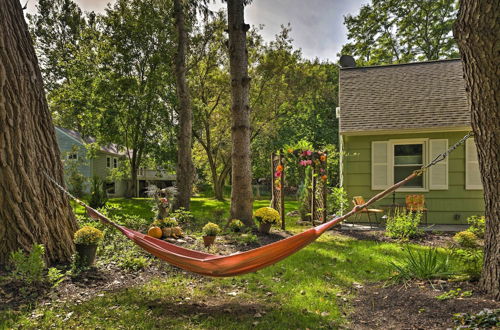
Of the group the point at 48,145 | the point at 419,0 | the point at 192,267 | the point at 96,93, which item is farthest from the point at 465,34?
the point at 419,0

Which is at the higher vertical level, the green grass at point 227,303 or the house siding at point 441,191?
the house siding at point 441,191

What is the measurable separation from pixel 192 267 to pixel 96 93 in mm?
12819

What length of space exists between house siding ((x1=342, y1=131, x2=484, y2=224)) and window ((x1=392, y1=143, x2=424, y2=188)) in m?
0.27

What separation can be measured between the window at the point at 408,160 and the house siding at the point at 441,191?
274mm

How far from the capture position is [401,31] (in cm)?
1661

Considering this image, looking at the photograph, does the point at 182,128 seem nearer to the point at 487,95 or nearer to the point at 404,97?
the point at 404,97

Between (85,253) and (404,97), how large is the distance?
8091 millimetres

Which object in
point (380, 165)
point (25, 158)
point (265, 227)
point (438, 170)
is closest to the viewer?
point (25, 158)

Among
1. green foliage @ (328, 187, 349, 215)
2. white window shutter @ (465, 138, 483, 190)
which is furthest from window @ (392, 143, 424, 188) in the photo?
green foliage @ (328, 187, 349, 215)

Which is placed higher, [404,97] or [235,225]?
[404,97]

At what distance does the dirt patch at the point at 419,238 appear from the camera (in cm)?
536

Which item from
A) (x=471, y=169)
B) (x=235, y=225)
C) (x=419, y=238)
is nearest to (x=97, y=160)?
(x=235, y=225)

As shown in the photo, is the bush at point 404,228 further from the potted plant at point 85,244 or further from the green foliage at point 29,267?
the green foliage at point 29,267

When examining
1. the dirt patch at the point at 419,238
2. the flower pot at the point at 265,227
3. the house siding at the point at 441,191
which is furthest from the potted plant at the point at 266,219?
the house siding at the point at 441,191
